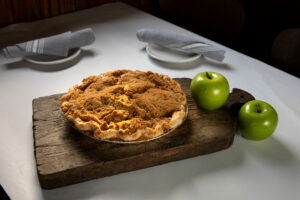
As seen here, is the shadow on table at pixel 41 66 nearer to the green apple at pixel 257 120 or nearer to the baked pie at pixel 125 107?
the baked pie at pixel 125 107

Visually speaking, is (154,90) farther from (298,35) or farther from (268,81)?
(298,35)

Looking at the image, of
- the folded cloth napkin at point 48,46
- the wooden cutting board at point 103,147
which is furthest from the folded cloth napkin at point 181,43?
the wooden cutting board at point 103,147

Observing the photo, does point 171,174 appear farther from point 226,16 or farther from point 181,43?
point 226,16

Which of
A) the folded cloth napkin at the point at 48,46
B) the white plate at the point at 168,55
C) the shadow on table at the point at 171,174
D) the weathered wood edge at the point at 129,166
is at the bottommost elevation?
the shadow on table at the point at 171,174

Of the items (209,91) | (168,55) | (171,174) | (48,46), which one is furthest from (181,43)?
(171,174)

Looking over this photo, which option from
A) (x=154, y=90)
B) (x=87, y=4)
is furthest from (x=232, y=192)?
(x=87, y=4)

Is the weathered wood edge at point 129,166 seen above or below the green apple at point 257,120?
below

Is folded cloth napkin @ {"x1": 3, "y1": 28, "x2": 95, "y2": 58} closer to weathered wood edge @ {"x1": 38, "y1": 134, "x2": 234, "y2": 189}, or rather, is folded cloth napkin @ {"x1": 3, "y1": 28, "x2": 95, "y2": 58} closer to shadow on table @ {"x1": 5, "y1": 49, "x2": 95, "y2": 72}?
shadow on table @ {"x1": 5, "y1": 49, "x2": 95, "y2": 72}
